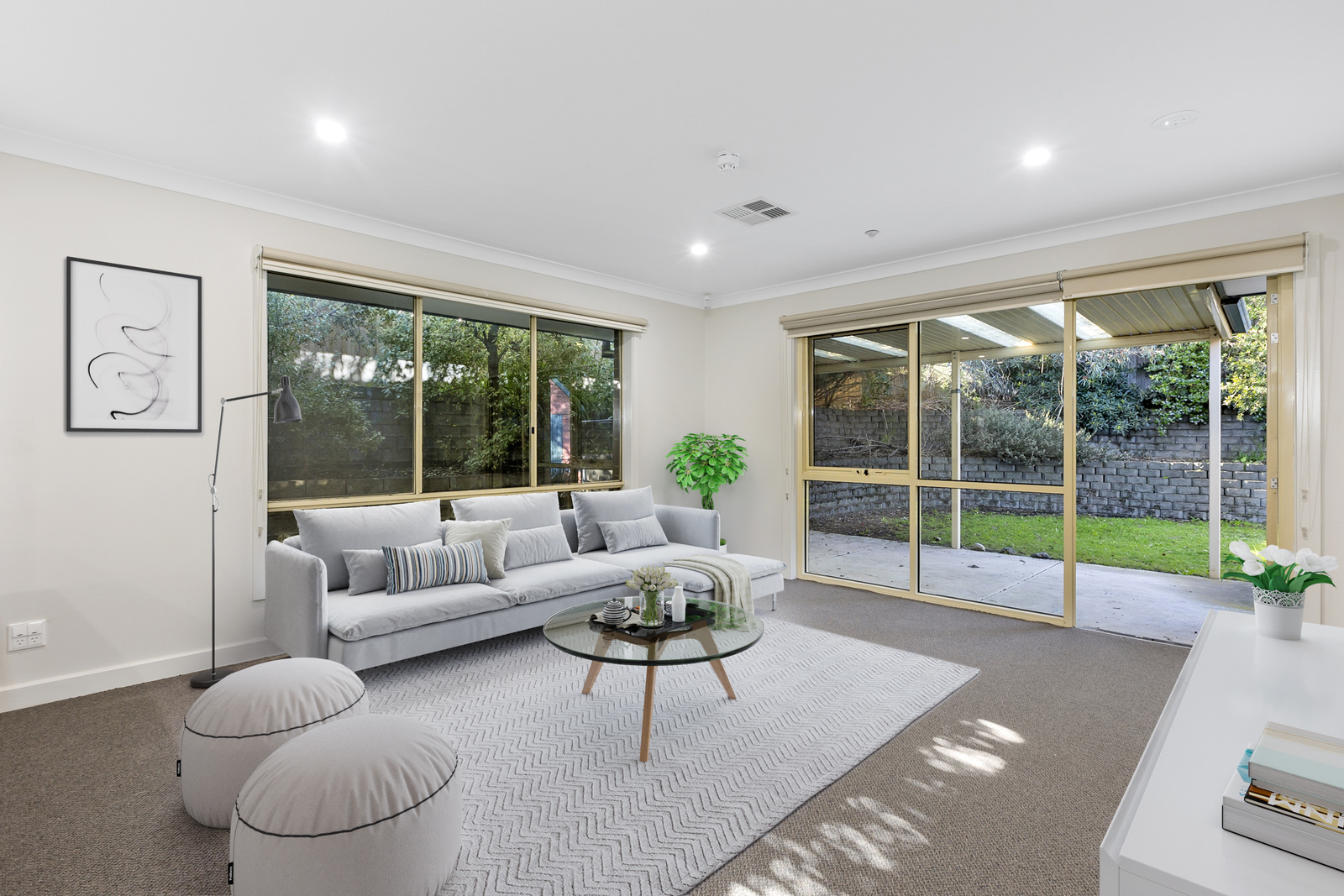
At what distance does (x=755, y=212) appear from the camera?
13.0 ft

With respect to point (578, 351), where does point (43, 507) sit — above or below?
below

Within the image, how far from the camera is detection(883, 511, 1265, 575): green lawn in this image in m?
4.66

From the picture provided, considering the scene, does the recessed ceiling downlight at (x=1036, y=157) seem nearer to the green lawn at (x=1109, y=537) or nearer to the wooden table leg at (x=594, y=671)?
the green lawn at (x=1109, y=537)

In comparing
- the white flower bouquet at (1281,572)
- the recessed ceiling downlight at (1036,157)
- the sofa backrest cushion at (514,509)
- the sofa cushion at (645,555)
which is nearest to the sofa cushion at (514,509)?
the sofa backrest cushion at (514,509)

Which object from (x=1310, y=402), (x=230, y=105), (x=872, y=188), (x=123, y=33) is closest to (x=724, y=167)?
(x=872, y=188)

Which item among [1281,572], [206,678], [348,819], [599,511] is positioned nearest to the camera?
[348,819]

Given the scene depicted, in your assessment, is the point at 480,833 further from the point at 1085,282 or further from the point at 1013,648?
the point at 1085,282

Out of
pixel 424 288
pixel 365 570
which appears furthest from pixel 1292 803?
pixel 424 288

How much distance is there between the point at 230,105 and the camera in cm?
272

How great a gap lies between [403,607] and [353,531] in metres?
0.66

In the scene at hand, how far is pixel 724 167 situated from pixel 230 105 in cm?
218

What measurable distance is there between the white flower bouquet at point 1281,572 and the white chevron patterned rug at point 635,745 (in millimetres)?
1414

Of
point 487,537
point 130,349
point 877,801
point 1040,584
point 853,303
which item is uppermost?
point 853,303

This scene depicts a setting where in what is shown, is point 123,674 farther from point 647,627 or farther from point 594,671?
point 647,627
